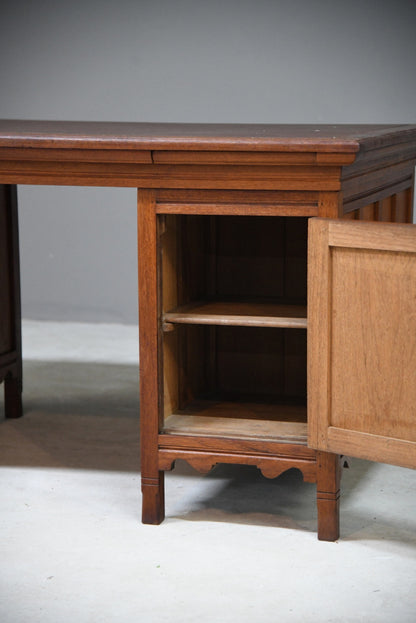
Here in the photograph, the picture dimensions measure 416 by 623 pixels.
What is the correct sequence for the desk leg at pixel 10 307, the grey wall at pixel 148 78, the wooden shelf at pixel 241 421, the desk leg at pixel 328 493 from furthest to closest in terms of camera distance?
the grey wall at pixel 148 78, the desk leg at pixel 10 307, the wooden shelf at pixel 241 421, the desk leg at pixel 328 493

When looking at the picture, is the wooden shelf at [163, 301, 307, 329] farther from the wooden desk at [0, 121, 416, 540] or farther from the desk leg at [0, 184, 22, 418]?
the desk leg at [0, 184, 22, 418]

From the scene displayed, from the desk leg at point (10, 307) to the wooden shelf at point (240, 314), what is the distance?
46.2 inches

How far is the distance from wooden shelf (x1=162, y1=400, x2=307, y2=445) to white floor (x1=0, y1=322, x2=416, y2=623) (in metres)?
0.28

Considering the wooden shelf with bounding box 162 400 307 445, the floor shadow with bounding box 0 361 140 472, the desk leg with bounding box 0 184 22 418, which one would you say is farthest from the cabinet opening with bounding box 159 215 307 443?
the desk leg with bounding box 0 184 22 418

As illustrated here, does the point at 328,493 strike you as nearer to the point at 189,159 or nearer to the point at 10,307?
the point at 189,159

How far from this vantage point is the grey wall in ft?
20.3

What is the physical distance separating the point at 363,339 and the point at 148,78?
4.10 meters

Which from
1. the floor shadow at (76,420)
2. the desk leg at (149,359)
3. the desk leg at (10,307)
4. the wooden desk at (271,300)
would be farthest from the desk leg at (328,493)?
the desk leg at (10,307)

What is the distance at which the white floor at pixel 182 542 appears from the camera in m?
2.71

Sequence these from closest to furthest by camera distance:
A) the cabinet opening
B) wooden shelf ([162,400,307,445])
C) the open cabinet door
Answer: the open cabinet door, wooden shelf ([162,400,307,445]), the cabinet opening

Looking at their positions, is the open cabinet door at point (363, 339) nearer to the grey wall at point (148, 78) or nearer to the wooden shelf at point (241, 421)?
the wooden shelf at point (241, 421)

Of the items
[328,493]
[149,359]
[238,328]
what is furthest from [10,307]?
[328,493]

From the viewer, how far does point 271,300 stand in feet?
12.8

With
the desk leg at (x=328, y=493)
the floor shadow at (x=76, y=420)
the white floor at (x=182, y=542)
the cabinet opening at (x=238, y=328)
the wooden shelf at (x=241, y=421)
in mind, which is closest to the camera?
the white floor at (x=182, y=542)
